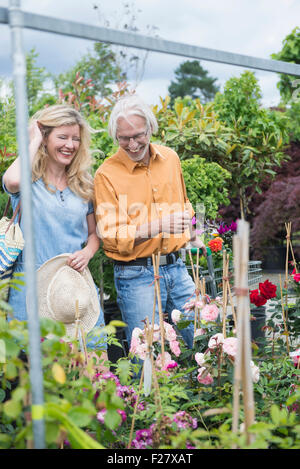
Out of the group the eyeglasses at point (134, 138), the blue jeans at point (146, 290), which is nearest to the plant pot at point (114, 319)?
the blue jeans at point (146, 290)

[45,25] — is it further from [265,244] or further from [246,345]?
[265,244]

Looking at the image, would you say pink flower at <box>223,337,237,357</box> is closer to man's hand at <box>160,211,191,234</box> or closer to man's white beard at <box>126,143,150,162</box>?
man's hand at <box>160,211,191,234</box>

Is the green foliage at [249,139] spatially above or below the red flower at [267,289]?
above

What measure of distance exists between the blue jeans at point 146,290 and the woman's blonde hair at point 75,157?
41 cm

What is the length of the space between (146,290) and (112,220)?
367 mm

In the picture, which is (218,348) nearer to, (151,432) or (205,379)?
(205,379)

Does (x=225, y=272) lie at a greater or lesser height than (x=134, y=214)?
lesser

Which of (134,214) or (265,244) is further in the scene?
(265,244)

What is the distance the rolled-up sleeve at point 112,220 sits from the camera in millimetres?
2150

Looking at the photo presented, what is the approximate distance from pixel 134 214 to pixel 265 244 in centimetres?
764

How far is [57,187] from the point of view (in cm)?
223

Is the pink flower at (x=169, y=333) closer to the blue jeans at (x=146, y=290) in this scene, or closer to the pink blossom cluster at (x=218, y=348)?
the pink blossom cluster at (x=218, y=348)

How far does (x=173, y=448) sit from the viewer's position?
116 centimetres
